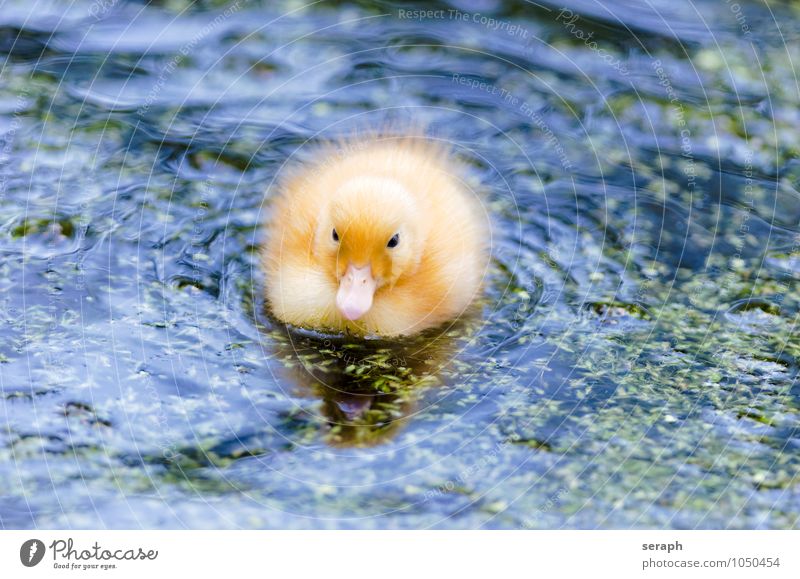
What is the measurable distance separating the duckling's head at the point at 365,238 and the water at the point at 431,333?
0.58 feet

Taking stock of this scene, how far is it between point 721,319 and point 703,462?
0.62 meters

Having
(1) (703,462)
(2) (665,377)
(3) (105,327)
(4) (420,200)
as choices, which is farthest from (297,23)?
(1) (703,462)

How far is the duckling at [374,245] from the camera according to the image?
2754 millimetres

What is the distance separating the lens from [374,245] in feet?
9.04

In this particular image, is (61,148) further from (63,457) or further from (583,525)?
(583,525)

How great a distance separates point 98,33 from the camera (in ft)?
13.1

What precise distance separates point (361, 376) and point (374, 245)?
33 centimetres

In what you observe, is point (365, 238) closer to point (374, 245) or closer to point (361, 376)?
point (374, 245)
